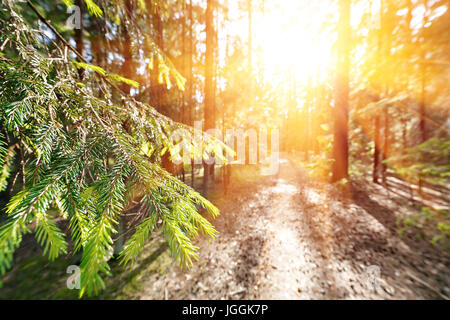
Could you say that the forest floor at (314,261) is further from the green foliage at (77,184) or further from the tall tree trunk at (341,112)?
the green foliage at (77,184)

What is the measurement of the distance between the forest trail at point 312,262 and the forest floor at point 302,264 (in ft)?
0.07

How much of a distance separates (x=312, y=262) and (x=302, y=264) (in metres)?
0.29

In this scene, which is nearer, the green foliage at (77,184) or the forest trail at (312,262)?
the green foliage at (77,184)

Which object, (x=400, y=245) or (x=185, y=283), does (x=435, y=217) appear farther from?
(x=185, y=283)

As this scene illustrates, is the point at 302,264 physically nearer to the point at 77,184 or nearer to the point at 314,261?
the point at 314,261

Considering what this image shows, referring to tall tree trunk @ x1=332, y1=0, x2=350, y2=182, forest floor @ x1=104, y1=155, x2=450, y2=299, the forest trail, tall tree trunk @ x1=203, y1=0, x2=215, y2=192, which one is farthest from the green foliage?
tall tree trunk @ x1=332, y1=0, x2=350, y2=182

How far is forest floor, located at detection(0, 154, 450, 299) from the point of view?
354cm

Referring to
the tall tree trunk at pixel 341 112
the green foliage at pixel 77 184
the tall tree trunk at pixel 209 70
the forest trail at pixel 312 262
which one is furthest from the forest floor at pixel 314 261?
the green foliage at pixel 77 184

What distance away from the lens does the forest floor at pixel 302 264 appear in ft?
11.6

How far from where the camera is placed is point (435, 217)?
247 centimetres

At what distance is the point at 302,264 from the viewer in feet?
14.0

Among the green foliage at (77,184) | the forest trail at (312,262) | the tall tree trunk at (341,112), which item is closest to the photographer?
the green foliage at (77,184)

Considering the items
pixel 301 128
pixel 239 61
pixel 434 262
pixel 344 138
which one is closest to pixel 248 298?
pixel 434 262

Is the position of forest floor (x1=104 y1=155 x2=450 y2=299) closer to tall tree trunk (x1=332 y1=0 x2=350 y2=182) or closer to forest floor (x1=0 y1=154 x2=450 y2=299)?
forest floor (x1=0 y1=154 x2=450 y2=299)
